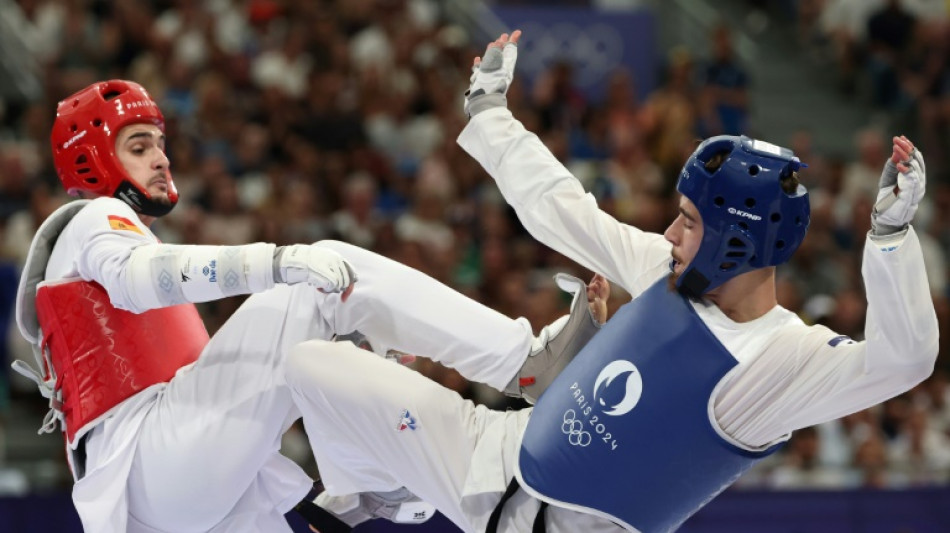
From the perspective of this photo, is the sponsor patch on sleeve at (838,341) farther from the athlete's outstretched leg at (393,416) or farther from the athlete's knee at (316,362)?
the athlete's knee at (316,362)

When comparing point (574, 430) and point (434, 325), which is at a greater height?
point (434, 325)

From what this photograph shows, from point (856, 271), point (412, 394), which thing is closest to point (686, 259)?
point (412, 394)

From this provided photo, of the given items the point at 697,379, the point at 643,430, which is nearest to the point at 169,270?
the point at 643,430

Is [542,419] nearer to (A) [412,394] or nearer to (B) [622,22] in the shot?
(A) [412,394]

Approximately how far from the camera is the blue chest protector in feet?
15.6

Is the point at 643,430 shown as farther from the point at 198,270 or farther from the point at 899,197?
the point at 198,270

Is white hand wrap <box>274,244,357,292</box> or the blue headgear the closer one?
the blue headgear

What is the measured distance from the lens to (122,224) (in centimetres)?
543

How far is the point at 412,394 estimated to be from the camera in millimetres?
5180

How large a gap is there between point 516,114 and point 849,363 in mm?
8795

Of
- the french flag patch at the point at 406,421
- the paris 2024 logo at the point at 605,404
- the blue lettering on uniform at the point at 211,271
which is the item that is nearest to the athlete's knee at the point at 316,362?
the french flag patch at the point at 406,421

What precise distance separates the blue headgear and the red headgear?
99.2 inches

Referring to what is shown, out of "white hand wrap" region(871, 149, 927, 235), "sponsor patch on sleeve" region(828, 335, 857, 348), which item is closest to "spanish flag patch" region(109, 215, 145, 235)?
"sponsor patch on sleeve" region(828, 335, 857, 348)

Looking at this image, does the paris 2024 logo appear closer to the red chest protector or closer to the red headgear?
the red chest protector
